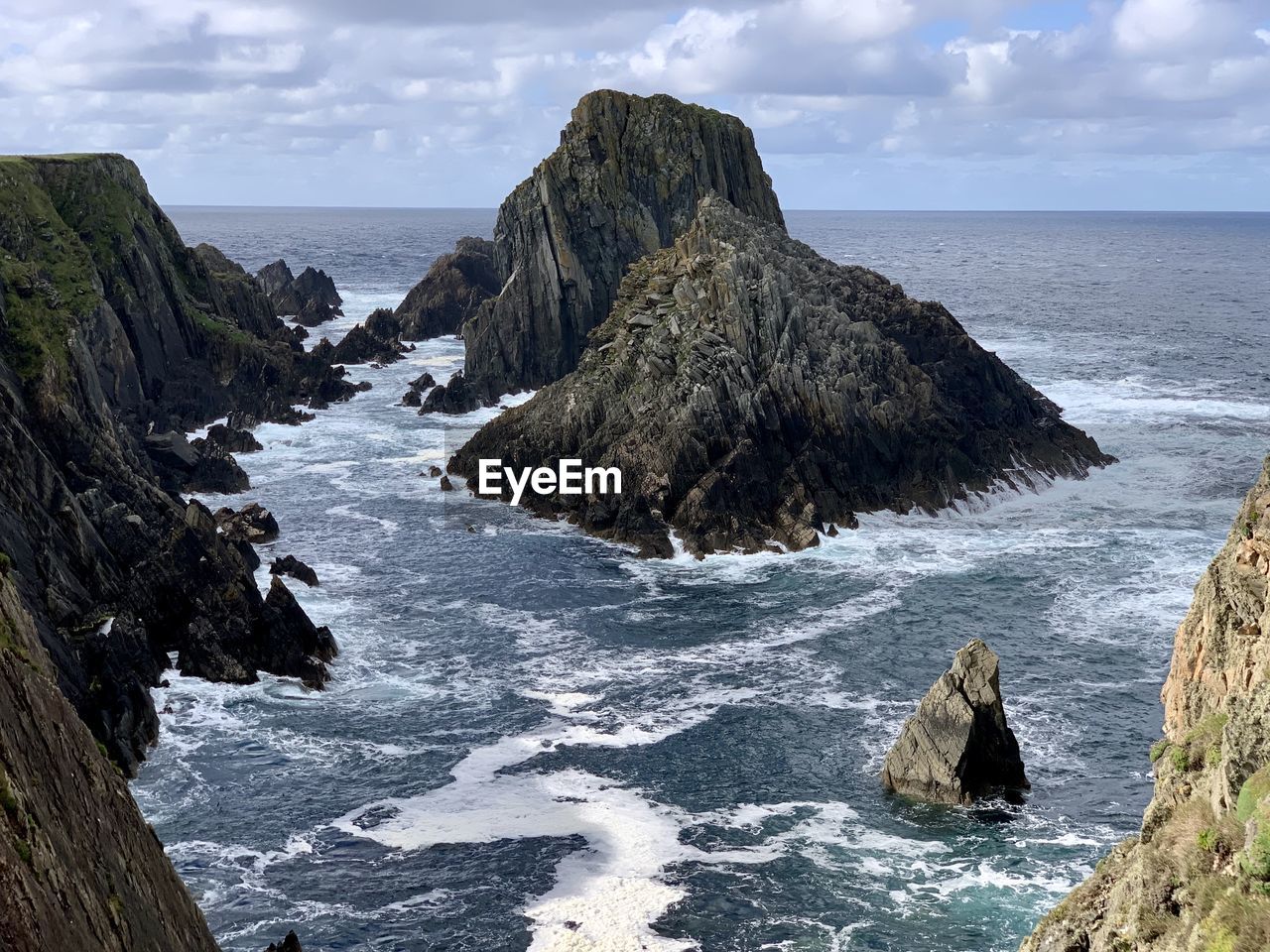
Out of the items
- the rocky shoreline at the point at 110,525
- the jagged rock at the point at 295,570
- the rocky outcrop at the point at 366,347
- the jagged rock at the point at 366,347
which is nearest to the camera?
the rocky shoreline at the point at 110,525

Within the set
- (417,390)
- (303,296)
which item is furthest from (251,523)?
(303,296)

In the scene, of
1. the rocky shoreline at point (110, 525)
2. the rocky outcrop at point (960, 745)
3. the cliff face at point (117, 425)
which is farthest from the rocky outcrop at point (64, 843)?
the rocky outcrop at point (960, 745)

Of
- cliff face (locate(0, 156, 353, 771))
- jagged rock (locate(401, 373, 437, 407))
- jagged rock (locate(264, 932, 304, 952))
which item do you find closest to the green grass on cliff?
cliff face (locate(0, 156, 353, 771))

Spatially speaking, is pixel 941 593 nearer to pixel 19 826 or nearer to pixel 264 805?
pixel 264 805

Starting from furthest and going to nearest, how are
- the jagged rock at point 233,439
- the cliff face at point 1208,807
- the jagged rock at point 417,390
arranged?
the jagged rock at point 417,390 → the jagged rock at point 233,439 → the cliff face at point 1208,807

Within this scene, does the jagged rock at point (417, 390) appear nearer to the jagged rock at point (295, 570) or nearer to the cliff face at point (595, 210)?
the cliff face at point (595, 210)

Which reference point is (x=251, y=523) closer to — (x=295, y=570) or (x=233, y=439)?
(x=295, y=570)
